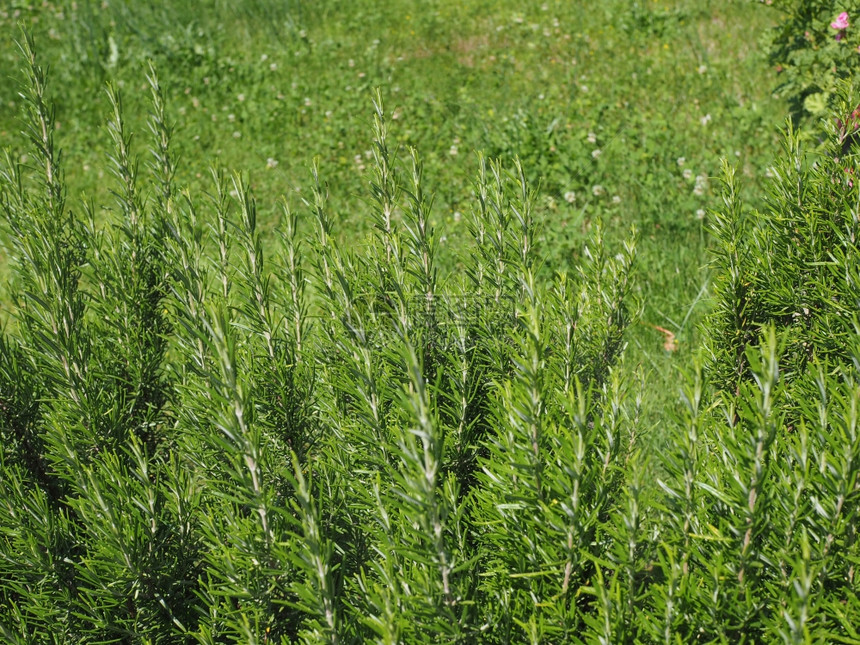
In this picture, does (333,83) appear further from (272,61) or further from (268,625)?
(268,625)

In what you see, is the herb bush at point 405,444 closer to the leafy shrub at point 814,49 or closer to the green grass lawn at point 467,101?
the green grass lawn at point 467,101

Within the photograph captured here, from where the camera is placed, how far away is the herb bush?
1.27 m

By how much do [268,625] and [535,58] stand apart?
744 centimetres

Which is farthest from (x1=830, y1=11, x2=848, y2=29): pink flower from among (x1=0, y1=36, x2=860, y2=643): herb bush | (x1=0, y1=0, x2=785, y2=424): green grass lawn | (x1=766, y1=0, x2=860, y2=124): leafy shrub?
(x1=0, y1=36, x2=860, y2=643): herb bush

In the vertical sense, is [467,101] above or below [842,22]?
below

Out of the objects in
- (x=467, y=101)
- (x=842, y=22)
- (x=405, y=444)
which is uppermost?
(x=842, y=22)

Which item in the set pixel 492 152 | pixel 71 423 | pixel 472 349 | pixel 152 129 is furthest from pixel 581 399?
pixel 492 152

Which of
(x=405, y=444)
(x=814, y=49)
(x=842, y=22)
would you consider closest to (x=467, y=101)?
(x=814, y=49)

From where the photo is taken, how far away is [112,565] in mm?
1542

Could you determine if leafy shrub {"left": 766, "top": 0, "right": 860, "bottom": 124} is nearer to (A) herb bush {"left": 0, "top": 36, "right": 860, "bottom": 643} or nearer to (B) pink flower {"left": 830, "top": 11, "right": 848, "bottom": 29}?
(B) pink flower {"left": 830, "top": 11, "right": 848, "bottom": 29}

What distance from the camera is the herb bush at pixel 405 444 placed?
127cm

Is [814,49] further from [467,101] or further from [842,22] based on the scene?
[467,101]

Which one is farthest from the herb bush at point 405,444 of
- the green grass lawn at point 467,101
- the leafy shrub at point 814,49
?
the leafy shrub at point 814,49

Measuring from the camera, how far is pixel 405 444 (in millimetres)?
1399
